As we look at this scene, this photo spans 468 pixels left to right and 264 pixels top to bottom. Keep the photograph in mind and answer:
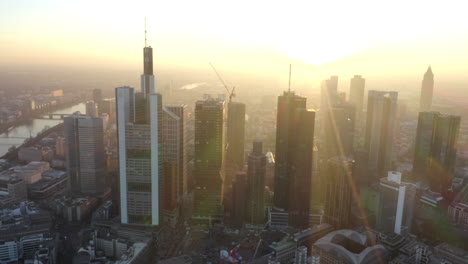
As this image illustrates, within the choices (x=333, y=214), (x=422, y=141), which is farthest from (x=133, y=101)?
(x=422, y=141)

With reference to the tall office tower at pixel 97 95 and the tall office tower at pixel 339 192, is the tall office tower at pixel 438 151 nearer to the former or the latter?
the tall office tower at pixel 339 192

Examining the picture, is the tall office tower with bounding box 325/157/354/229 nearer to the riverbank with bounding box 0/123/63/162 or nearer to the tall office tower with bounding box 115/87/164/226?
the tall office tower with bounding box 115/87/164/226

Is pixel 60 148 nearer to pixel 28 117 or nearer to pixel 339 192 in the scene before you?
pixel 28 117

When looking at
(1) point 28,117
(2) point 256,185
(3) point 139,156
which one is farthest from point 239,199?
(1) point 28,117

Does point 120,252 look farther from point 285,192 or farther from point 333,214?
point 333,214

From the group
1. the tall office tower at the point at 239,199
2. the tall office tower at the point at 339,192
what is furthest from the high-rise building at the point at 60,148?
the tall office tower at the point at 339,192

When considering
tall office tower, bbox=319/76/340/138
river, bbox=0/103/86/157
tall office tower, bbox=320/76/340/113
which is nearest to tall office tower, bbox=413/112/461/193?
tall office tower, bbox=319/76/340/138
